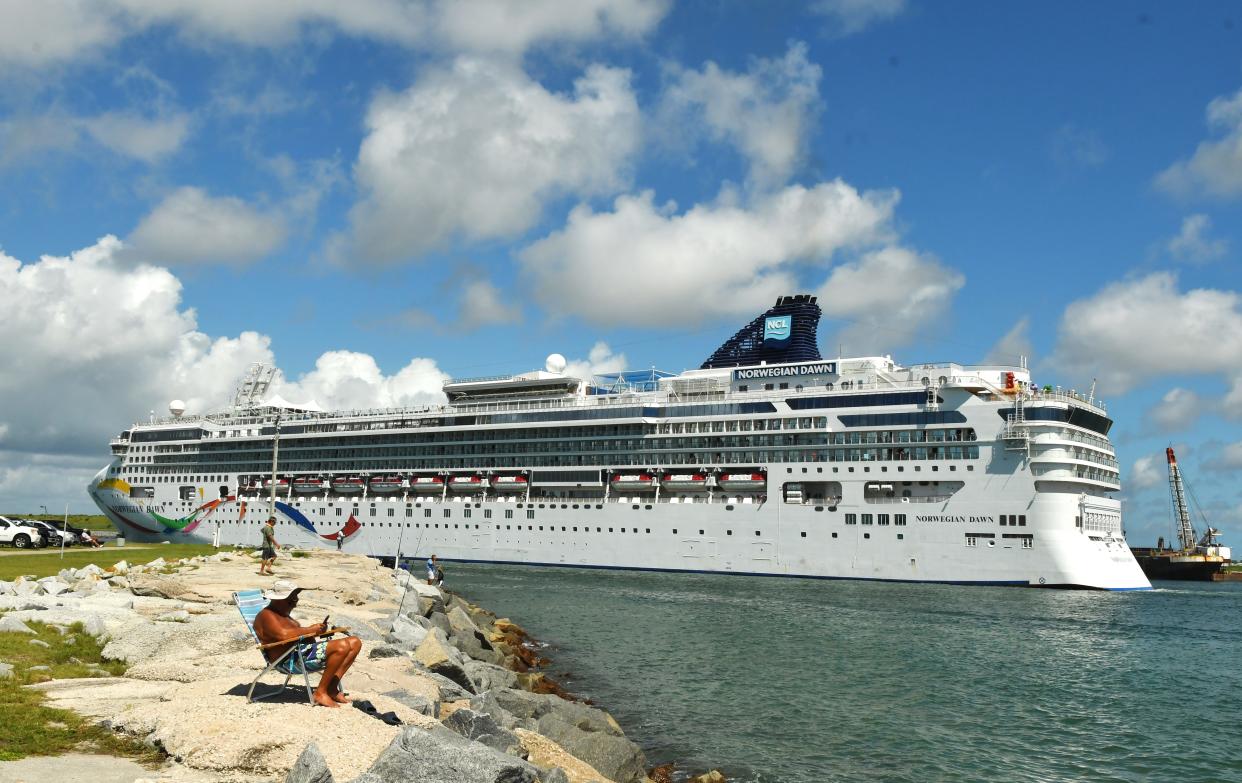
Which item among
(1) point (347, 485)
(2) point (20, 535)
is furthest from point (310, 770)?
(1) point (347, 485)

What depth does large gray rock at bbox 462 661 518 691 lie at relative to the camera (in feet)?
54.7

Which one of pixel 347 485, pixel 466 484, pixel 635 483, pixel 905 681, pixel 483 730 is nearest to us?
pixel 483 730

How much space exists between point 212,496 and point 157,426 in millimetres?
10984

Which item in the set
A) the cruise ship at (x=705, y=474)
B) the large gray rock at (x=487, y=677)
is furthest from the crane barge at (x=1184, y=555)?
the large gray rock at (x=487, y=677)

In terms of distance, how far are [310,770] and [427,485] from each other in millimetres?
67121

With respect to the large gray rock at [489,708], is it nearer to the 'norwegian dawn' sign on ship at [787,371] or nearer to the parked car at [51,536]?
the parked car at [51,536]

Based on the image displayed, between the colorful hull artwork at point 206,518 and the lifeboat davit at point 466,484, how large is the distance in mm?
9393

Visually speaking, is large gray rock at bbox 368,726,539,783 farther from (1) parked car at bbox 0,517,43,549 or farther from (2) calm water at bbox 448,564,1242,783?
(1) parked car at bbox 0,517,43,549

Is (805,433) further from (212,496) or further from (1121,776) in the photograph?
(212,496)

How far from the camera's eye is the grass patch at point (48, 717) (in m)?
8.77

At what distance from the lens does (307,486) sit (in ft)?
261

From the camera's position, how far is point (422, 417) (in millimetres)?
76188

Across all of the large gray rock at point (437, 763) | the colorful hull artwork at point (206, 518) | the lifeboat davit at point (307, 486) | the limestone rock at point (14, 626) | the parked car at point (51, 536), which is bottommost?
the large gray rock at point (437, 763)

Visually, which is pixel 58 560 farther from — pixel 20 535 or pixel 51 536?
pixel 51 536
